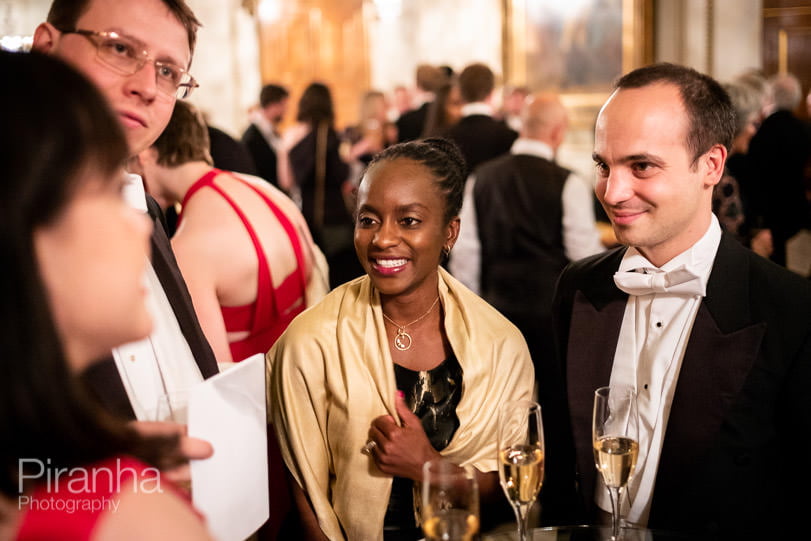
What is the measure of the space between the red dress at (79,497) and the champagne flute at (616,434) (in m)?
0.87

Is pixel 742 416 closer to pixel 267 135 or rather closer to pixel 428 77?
pixel 267 135

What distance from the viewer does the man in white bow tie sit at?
66.7 inches

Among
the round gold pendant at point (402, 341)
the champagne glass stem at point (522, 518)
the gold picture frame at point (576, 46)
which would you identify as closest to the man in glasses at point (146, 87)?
the round gold pendant at point (402, 341)

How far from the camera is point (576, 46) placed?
1015 cm

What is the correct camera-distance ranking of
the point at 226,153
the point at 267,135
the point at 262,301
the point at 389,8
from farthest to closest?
the point at 389,8, the point at 267,135, the point at 226,153, the point at 262,301

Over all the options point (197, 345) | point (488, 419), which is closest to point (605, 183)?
point (488, 419)

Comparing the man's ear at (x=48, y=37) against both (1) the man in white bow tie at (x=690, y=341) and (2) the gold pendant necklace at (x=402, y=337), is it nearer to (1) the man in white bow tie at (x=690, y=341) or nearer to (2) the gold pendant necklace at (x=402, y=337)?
(2) the gold pendant necklace at (x=402, y=337)

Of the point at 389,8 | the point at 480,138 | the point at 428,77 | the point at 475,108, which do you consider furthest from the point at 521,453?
the point at 389,8

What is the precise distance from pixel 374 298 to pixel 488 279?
2644 mm

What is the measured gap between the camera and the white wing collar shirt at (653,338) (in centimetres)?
176

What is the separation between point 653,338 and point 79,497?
1.34 m

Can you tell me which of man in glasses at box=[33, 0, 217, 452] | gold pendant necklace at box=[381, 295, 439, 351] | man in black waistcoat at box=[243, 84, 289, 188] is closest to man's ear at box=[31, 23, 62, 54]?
man in glasses at box=[33, 0, 217, 452]

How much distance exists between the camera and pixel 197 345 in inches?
63.6

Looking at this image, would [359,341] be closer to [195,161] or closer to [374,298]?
[374,298]
